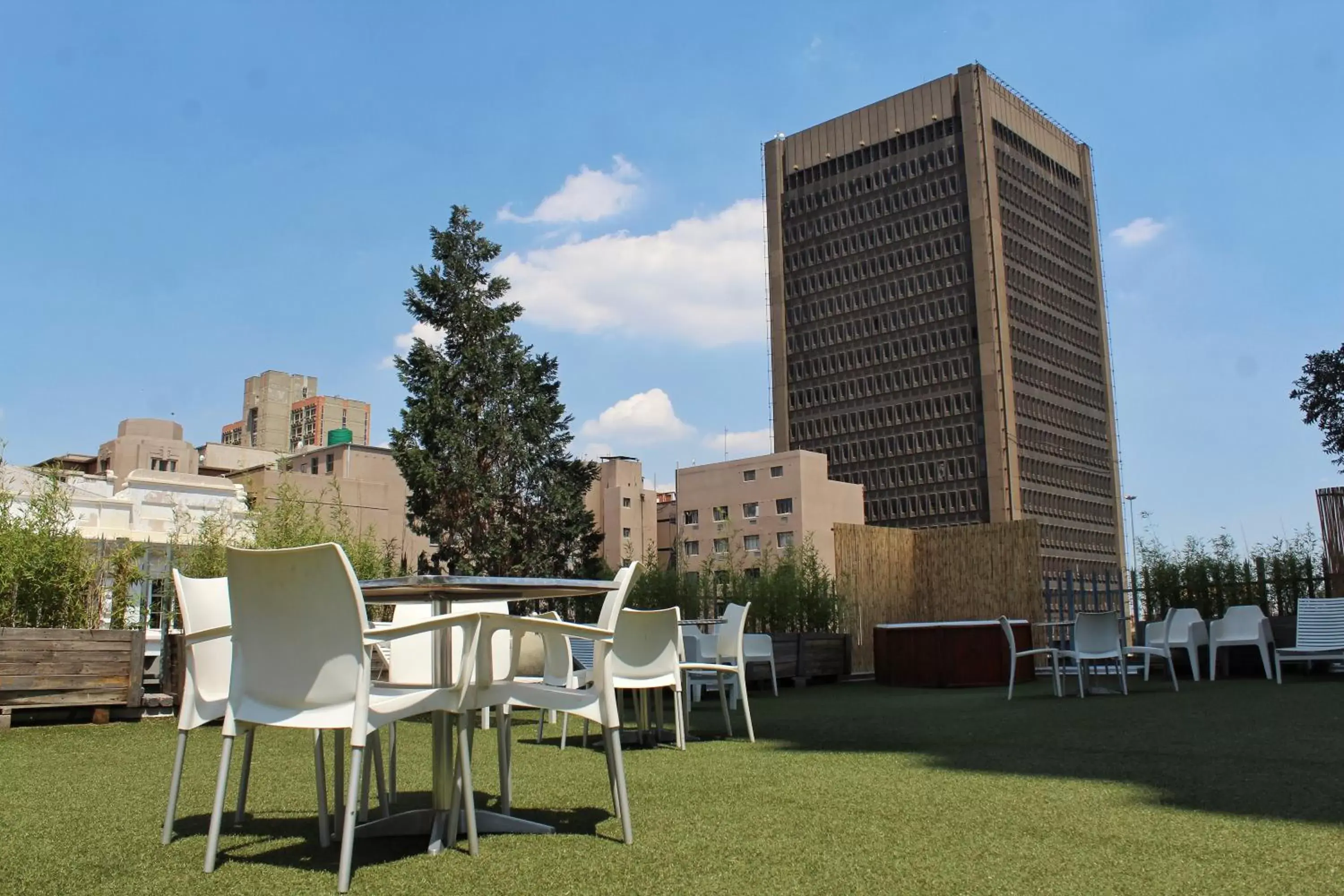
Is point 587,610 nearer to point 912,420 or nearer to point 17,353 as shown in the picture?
point 17,353

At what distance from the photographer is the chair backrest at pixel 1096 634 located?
8.61 metres

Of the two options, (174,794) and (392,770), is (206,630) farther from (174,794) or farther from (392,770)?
(392,770)

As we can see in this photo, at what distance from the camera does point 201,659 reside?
127 inches

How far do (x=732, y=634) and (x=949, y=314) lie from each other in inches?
2854

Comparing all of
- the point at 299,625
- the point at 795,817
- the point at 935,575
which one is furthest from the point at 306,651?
the point at 935,575

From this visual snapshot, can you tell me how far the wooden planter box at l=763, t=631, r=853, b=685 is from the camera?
42.0 feet

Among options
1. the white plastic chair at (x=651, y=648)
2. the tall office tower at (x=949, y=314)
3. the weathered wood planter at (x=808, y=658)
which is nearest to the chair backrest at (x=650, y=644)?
the white plastic chair at (x=651, y=648)

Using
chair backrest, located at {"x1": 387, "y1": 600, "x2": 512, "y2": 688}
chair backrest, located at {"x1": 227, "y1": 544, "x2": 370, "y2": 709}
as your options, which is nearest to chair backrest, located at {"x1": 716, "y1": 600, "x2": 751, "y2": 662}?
chair backrest, located at {"x1": 387, "y1": 600, "x2": 512, "y2": 688}

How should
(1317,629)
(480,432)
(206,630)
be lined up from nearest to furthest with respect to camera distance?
(206,630), (1317,629), (480,432)

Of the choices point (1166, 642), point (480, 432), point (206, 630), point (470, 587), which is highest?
point (480, 432)

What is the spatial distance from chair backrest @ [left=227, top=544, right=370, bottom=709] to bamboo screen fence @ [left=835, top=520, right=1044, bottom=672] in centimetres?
1274

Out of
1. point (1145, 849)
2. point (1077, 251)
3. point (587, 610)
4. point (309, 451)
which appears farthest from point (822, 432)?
point (1145, 849)

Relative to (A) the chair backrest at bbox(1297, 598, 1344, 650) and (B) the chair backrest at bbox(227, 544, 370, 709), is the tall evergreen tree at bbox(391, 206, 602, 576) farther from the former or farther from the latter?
(B) the chair backrest at bbox(227, 544, 370, 709)

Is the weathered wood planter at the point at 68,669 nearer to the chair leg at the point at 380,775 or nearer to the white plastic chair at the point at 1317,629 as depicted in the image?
the chair leg at the point at 380,775
